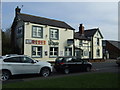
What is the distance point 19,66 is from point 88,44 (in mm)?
28675

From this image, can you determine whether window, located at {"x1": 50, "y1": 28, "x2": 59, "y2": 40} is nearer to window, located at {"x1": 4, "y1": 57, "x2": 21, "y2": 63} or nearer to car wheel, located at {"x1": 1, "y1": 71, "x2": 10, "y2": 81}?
window, located at {"x1": 4, "y1": 57, "x2": 21, "y2": 63}

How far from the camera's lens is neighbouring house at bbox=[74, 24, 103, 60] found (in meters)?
35.4

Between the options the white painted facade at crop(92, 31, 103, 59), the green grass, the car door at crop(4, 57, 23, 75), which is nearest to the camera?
the green grass

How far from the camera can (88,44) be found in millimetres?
38625

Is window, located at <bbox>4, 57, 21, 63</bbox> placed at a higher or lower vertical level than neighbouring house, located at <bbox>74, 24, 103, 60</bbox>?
lower

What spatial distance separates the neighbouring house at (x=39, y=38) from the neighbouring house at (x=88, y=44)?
123 inches

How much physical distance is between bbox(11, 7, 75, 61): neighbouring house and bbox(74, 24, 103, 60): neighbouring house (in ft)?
10.3

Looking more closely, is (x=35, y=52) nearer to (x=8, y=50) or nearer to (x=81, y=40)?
(x=8, y=50)

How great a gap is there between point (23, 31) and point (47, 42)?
471 cm

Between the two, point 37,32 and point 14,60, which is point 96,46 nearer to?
point 37,32

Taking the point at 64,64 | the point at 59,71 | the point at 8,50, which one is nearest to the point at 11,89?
the point at 64,64

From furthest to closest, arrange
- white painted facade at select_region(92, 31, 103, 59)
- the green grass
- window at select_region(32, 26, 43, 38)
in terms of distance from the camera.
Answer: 1. white painted facade at select_region(92, 31, 103, 59)
2. window at select_region(32, 26, 43, 38)
3. the green grass

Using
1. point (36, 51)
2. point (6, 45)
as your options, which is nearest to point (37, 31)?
point (36, 51)

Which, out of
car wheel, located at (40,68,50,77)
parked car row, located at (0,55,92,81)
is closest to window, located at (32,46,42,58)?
parked car row, located at (0,55,92,81)
